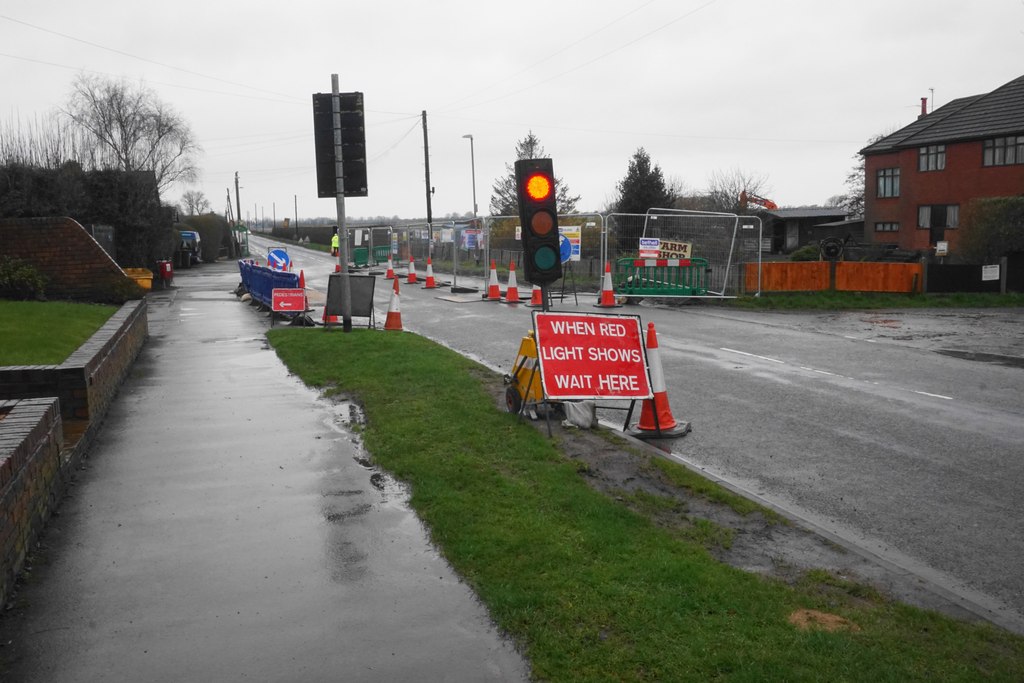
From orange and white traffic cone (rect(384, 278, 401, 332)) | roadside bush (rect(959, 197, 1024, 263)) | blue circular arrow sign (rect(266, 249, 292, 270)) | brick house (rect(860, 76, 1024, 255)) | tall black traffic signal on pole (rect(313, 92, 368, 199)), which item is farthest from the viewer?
brick house (rect(860, 76, 1024, 255))

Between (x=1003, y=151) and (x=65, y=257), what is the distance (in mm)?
36158

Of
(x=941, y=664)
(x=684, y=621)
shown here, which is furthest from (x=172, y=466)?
(x=941, y=664)

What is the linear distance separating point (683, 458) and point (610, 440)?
677mm

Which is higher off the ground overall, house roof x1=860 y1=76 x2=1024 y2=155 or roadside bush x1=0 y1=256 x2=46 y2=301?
house roof x1=860 y1=76 x2=1024 y2=155

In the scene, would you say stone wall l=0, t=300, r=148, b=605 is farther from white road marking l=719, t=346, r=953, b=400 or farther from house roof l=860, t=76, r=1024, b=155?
house roof l=860, t=76, r=1024, b=155

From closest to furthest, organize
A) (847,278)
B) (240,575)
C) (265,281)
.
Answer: (240,575)
(265,281)
(847,278)

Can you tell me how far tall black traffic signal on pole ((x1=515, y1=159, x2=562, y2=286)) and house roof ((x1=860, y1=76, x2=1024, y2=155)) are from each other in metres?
34.8

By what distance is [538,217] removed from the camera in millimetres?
8594

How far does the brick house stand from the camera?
37.2m

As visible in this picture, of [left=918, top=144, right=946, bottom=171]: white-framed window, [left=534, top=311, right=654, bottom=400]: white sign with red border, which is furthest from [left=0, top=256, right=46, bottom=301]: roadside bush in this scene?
[left=918, top=144, right=946, bottom=171]: white-framed window

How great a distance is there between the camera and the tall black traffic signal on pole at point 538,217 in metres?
8.51

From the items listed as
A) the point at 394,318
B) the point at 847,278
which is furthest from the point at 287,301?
the point at 847,278

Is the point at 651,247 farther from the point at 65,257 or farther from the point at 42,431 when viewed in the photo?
the point at 42,431

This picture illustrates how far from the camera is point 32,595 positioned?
16.3ft
